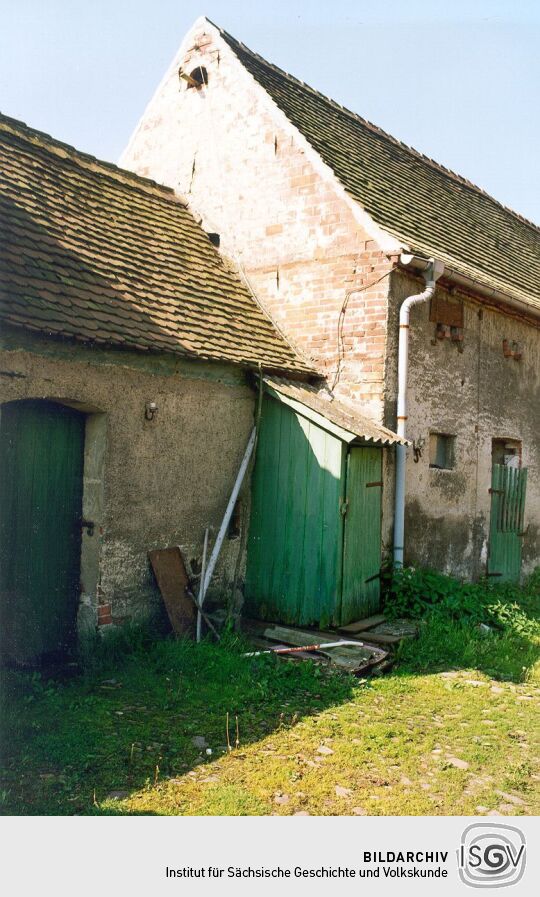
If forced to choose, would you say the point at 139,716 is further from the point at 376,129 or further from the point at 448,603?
the point at 376,129

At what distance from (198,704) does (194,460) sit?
8.48 ft

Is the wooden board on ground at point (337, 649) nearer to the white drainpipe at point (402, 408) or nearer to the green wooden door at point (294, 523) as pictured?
the green wooden door at point (294, 523)

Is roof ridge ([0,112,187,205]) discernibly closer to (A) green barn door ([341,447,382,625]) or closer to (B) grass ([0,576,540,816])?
(A) green barn door ([341,447,382,625])

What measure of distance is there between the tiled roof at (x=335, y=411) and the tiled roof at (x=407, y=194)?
199cm

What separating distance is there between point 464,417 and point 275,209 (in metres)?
3.60

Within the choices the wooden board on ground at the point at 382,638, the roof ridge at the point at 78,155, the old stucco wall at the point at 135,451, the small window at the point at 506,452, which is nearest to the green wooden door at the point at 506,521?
the small window at the point at 506,452

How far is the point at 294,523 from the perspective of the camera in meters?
7.61

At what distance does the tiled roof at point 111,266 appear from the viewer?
6113mm

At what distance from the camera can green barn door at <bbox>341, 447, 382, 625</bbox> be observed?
24.2ft

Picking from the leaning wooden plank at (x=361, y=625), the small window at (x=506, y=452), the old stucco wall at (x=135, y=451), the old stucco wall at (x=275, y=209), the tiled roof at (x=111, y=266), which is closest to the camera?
the old stucco wall at (x=135, y=451)

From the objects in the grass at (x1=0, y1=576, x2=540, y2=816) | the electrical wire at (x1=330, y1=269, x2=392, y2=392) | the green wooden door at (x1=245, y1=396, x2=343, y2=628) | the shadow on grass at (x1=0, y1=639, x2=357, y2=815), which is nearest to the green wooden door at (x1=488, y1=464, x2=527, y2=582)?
the electrical wire at (x1=330, y1=269, x2=392, y2=392)

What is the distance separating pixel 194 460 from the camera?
7250 mm

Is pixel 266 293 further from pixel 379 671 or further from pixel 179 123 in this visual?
pixel 379 671
